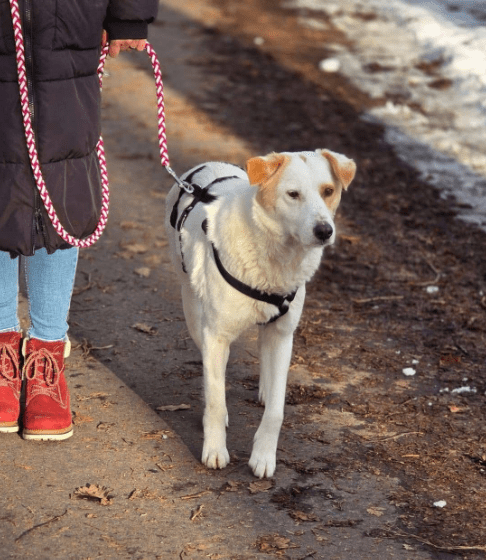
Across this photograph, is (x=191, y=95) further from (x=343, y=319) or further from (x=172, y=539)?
(x=172, y=539)

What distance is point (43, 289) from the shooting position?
381 centimetres

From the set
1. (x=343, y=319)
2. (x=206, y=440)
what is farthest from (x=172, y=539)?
(x=343, y=319)

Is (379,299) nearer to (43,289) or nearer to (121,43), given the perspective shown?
(43,289)

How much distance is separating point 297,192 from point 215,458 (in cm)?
109

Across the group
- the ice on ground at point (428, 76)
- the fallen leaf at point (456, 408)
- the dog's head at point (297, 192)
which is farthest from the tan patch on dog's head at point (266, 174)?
the ice on ground at point (428, 76)

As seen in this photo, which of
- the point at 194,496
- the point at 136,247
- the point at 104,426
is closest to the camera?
the point at 194,496

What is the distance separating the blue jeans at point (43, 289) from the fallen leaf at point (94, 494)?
0.69 m

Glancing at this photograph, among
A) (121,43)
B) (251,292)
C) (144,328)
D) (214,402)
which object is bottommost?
(144,328)

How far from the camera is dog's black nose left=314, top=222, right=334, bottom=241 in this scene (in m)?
3.44

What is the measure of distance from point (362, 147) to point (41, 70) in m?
5.15

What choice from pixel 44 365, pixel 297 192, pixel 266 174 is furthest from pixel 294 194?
pixel 44 365

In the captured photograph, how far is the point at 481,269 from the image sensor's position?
5977 millimetres

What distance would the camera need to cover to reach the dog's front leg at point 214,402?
3.75 m

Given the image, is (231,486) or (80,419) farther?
(80,419)
